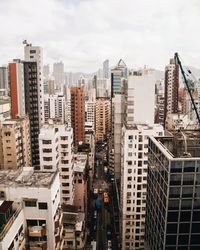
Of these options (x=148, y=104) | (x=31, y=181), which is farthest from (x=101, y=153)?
(x=31, y=181)

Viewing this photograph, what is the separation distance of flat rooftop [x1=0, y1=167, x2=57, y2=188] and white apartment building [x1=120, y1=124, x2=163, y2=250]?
2230 centimetres

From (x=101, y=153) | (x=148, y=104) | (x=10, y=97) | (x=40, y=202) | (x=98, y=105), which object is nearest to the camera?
(x=40, y=202)

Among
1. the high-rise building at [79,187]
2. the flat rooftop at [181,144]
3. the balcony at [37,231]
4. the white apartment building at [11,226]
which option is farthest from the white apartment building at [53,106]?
the white apartment building at [11,226]

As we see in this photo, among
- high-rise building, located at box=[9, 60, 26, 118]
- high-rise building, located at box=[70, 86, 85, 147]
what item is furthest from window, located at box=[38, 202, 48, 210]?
high-rise building, located at box=[70, 86, 85, 147]

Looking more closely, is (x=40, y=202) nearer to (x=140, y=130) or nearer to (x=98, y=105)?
(x=140, y=130)

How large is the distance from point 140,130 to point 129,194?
504 inches

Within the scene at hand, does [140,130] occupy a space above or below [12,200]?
above

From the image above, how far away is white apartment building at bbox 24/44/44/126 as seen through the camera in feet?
264

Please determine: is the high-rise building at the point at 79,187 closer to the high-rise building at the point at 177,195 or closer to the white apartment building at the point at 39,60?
the white apartment building at the point at 39,60

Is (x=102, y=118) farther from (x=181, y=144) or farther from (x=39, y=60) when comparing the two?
(x=181, y=144)

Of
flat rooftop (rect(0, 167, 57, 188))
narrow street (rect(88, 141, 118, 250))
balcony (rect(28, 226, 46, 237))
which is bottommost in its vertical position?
narrow street (rect(88, 141, 118, 250))

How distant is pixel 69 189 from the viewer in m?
54.9

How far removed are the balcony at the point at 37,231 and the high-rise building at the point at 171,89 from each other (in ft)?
364

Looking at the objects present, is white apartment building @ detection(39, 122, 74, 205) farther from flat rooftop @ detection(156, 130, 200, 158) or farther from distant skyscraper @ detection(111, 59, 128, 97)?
distant skyscraper @ detection(111, 59, 128, 97)
